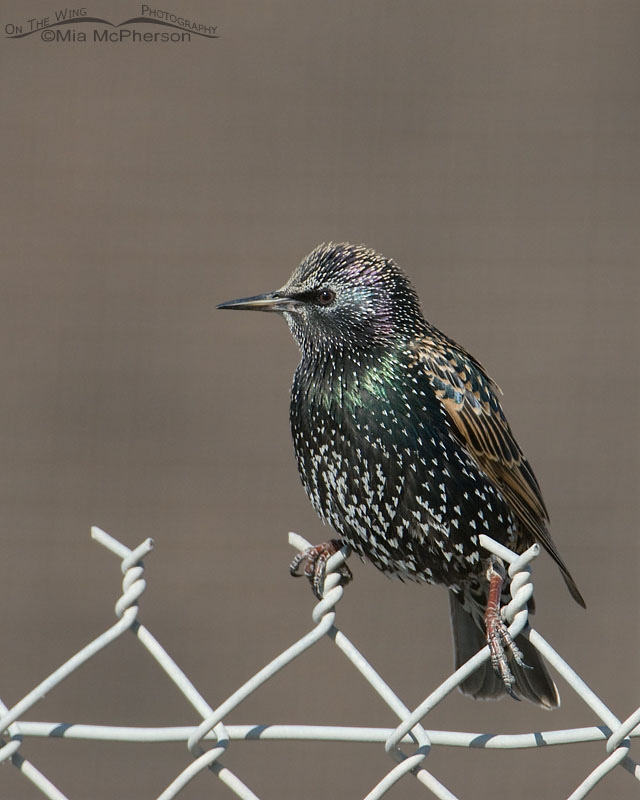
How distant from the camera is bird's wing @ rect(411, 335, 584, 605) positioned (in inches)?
82.4

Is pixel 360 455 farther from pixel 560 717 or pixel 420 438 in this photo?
pixel 560 717

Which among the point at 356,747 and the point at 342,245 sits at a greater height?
the point at 342,245

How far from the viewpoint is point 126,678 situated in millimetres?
4125

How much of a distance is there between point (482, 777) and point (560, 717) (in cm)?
35

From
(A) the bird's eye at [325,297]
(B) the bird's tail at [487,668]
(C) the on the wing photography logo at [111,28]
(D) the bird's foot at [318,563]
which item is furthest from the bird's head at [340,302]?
(C) the on the wing photography logo at [111,28]

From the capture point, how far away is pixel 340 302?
2.15 m

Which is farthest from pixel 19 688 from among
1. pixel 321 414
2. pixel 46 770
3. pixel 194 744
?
pixel 194 744

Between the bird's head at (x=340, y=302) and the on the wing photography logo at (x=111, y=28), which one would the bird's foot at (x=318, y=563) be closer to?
the bird's head at (x=340, y=302)

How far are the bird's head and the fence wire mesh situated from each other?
66 centimetres

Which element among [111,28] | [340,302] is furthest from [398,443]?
[111,28]

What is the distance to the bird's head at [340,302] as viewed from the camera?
214cm

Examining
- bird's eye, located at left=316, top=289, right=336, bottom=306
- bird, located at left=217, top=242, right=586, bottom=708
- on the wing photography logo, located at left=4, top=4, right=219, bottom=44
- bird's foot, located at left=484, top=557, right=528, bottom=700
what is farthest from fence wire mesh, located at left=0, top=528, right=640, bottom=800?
on the wing photography logo, located at left=4, top=4, right=219, bottom=44

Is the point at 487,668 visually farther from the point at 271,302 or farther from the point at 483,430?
the point at 271,302

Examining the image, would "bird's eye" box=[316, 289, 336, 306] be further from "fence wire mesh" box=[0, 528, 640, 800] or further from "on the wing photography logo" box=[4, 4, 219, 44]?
"on the wing photography logo" box=[4, 4, 219, 44]
